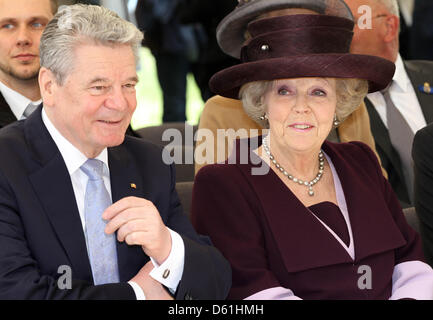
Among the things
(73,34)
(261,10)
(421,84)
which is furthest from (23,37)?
(421,84)

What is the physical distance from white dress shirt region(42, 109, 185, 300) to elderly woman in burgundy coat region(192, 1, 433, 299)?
0.29 m

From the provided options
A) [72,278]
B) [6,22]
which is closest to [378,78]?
[72,278]

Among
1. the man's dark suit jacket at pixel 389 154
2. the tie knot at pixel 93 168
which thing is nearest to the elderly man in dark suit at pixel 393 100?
the man's dark suit jacket at pixel 389 154

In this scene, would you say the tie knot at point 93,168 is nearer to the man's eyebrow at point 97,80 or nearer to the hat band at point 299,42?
the man's eyebrow at point 97,80

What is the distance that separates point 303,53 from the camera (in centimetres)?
235

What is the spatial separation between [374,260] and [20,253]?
1.17m

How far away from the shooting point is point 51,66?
201 centimetres

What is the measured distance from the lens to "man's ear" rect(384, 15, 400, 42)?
3.66 meters

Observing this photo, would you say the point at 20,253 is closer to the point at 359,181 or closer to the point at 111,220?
the point at 111,220

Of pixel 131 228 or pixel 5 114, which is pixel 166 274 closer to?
pixel 131 228

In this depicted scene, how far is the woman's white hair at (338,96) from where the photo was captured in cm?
252

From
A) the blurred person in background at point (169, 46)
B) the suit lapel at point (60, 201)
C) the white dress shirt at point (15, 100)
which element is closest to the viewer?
the suit lapel at point (60, 201)

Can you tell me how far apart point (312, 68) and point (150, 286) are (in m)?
0.88

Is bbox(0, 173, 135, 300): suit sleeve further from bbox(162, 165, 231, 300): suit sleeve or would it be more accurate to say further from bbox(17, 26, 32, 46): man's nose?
bbox(17, 26, 32, 46): man's nose
